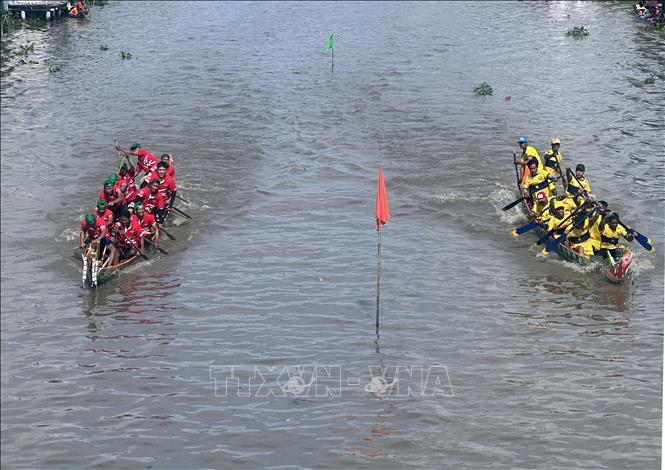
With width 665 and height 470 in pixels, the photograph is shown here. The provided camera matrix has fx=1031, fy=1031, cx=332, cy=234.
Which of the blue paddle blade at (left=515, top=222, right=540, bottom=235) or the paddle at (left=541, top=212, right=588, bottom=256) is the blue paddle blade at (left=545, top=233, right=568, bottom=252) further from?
the blue paddle blade at (left=515, top=222, right=540, bottom=235)

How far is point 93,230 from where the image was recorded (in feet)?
83.7

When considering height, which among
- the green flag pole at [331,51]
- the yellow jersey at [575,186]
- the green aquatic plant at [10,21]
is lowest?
the yellow jersey at [575,186]

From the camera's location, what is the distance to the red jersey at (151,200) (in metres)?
28.0

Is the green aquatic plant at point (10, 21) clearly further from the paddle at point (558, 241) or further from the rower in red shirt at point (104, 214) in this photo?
the paddle at point (558, 241)

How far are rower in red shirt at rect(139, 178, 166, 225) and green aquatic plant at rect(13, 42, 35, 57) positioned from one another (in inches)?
1124

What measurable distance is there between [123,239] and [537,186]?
1148 centimetres

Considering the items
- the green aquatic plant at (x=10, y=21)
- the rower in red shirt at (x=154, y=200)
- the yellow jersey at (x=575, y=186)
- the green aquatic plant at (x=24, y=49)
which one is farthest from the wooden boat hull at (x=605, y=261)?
the green aquatic plant at (x=10, y=21)

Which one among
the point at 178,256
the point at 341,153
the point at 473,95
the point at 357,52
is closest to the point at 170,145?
the point at 341,153

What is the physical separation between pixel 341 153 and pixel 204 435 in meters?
20.1

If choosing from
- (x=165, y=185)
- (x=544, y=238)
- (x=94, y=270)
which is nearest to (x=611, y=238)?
(x=544, y=238)

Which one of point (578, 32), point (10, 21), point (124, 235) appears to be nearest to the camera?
point (124, 235)

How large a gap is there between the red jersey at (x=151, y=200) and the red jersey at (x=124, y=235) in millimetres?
1332

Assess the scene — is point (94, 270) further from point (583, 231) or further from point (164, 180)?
point (583, 231)

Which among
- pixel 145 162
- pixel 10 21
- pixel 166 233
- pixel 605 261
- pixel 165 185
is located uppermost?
pixel 10 21
